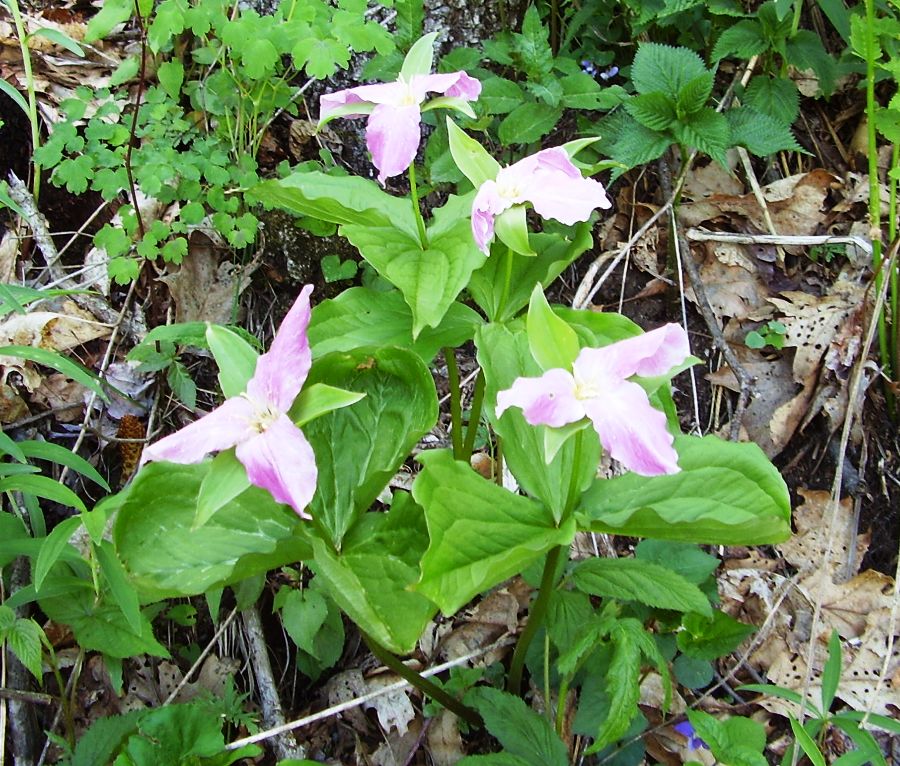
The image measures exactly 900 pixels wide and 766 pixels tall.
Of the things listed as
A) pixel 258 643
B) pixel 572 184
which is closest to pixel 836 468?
pixel 572 184

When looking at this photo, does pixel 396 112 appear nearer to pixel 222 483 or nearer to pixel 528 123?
pixel 222 483

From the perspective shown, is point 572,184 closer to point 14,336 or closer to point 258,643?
point 258,643

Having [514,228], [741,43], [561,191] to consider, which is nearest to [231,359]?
[514,228]

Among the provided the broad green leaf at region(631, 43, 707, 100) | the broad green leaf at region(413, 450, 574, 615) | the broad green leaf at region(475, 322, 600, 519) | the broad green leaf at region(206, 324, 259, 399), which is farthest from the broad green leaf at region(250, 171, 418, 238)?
the broad green leaf at region(631, 43, 707, 100)

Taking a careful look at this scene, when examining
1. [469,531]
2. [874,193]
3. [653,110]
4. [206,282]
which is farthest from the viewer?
A: [206,282]

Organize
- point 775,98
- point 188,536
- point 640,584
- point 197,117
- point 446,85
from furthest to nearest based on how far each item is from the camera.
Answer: point 197,117 → point 775,98 → point 640,584 → point 446,85 → point 188,536

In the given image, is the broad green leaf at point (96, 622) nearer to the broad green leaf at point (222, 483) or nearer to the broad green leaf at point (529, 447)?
the broad green leaf at point (222, 483)

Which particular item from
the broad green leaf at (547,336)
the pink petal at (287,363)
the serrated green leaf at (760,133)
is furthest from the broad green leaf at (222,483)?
the serrated green leaf at (760,133)
